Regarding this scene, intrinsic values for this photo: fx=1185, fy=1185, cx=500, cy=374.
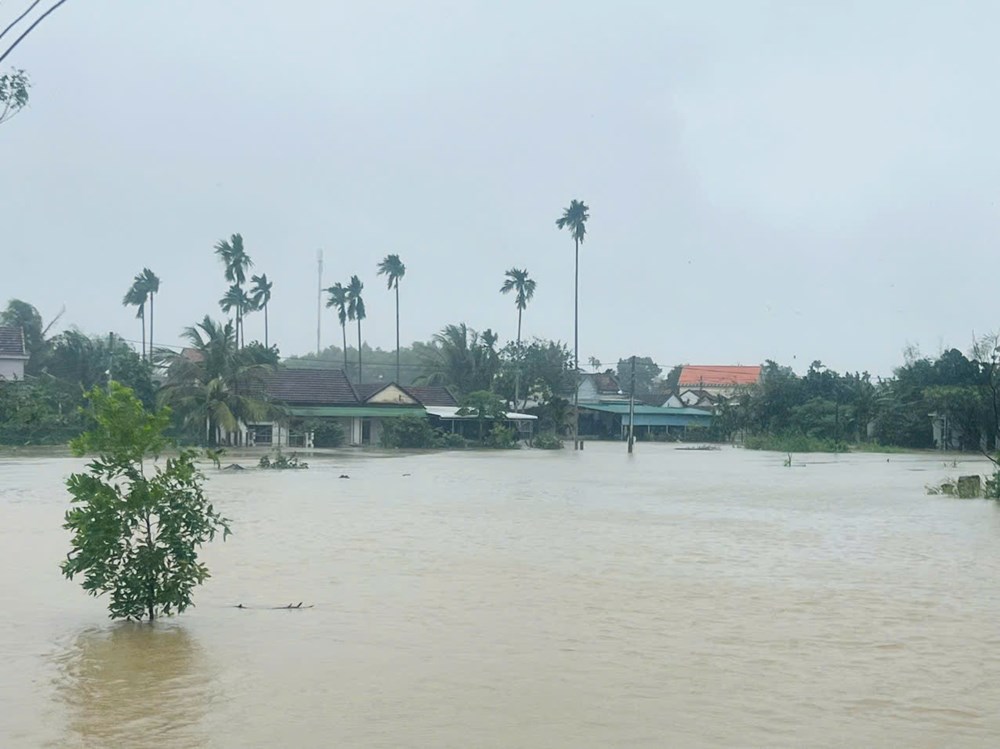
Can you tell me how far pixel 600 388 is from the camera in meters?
103

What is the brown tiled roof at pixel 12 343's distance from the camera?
59.0m

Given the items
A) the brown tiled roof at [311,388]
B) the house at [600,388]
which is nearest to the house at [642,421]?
the house at [600,388]

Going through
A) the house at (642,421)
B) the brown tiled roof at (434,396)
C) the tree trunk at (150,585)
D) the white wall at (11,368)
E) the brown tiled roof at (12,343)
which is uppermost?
the brown tiled roof at (12,343)

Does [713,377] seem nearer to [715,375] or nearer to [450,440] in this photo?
[715,375]

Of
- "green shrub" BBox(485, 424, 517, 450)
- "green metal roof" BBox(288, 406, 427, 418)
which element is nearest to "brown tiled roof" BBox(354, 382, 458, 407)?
"green metal roof" BBox(288, 406, 427, 418)

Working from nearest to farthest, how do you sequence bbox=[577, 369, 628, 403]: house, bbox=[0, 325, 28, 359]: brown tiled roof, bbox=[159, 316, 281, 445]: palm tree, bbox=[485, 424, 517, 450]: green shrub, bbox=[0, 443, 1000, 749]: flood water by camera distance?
bbox=[0, 443, 1000, 749]: flood water < bbox=[159, 316, 281, 445]: palm tree < bbox=[0, 325, 28, 359]: brown tiled roof < bbox=[485, 424, 517, 450]: green shrub < bbox=[577, 369, 628, 403]: house

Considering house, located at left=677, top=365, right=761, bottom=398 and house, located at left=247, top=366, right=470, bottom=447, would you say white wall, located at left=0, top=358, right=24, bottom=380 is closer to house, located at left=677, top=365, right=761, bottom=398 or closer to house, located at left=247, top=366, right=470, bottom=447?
house, located at left=247, top=366, right=470, bottom=447

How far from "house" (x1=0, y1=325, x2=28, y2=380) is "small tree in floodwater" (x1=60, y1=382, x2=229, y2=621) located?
52577mm

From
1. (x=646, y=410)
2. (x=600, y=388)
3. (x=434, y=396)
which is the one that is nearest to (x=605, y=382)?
(x=600, y=388)

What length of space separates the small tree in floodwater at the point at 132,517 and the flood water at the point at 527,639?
1.37ft

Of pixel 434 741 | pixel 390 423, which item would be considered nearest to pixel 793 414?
pixel 390 423

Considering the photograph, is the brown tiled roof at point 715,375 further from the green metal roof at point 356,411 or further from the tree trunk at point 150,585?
the tree trunk at point 150,585

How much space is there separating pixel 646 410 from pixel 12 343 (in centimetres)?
4146

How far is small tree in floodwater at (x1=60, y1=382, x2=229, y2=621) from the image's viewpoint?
31.2 ft
